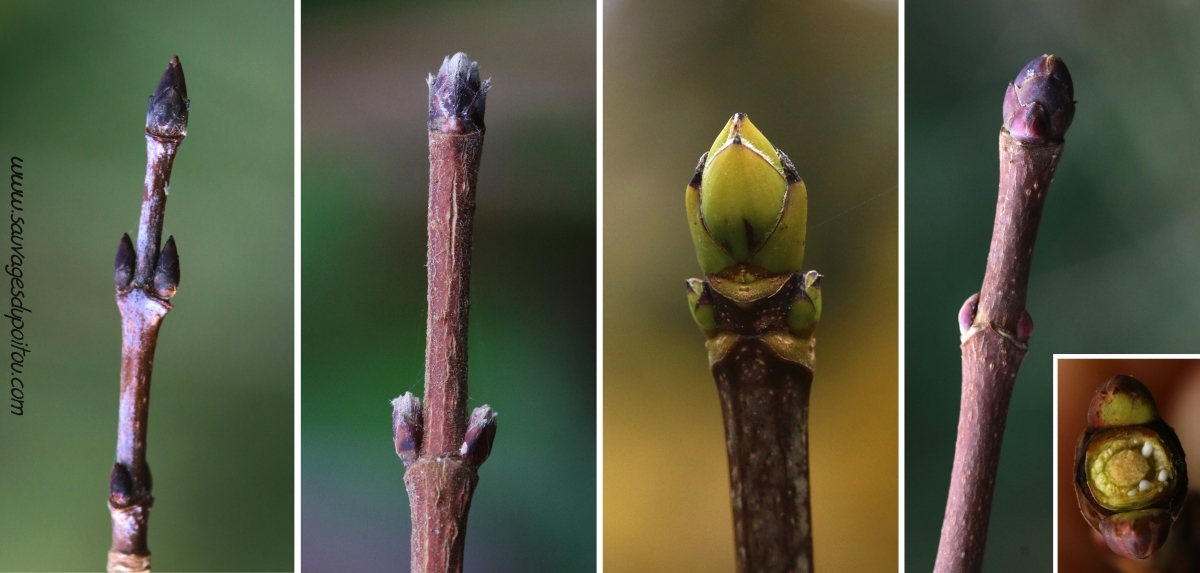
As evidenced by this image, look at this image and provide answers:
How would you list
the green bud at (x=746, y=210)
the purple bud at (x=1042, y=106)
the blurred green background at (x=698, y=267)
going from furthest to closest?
the blurred green background at (x=698, y=267), the purple bud at (x=1042, y=106), the green bud at (x=746, y=210)

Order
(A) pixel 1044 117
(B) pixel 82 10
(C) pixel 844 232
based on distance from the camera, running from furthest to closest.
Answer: (B) pixel 82 10, (C) pixel 844 232, (A) pixel 1044 117

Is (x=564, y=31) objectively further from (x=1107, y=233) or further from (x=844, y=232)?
(x=1107, y=233)

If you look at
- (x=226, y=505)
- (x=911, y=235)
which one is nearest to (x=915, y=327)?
(x=911, y=235)

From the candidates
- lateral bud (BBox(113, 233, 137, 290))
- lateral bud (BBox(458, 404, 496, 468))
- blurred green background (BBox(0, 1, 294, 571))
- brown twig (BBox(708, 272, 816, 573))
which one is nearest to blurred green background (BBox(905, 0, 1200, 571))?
brown twig (BBox(708, 272, 816, 573))

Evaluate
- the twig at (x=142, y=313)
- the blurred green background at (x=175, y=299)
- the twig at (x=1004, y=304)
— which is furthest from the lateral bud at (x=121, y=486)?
the twig at (x=1004, y=304)

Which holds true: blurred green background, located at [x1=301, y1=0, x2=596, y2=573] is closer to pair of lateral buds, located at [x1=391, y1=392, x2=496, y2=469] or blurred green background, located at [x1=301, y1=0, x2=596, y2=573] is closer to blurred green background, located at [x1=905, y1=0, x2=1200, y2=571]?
pair of lateral buds, located at [x1=391, y1=392, x2=496, y2=469]

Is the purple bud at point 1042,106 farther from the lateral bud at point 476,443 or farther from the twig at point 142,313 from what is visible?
the twig at point 142,313

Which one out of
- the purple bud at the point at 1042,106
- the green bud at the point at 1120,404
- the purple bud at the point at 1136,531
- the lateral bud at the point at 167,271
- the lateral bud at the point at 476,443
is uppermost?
the purple bud at the point at 1042,106

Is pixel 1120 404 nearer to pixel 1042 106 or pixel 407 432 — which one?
pixel 1042 106
